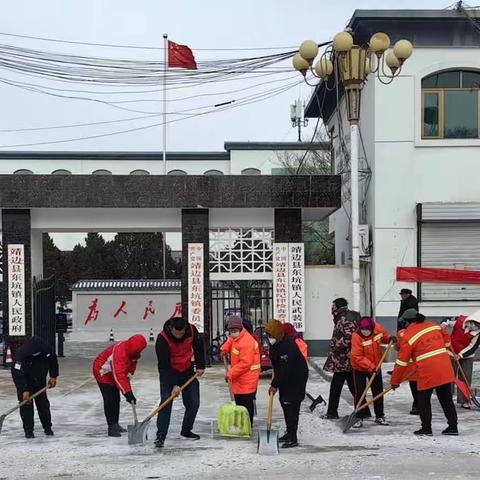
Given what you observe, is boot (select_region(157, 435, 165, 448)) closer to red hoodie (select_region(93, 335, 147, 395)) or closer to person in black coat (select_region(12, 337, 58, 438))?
red hoodie (select_region(93, 335, 147, 395))

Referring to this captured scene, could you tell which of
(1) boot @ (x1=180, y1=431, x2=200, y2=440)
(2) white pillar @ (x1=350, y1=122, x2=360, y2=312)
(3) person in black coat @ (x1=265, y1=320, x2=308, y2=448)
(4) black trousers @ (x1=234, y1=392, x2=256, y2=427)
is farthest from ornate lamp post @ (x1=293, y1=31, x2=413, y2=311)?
(1) boot @ (x1=180, y1=431, x2=200, y2=440)

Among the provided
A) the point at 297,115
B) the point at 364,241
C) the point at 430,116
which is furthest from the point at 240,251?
the point at 297,115

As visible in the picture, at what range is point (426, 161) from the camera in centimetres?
1520

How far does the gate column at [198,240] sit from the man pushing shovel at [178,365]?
6352 mm

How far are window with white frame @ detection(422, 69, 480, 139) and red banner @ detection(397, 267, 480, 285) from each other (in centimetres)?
300

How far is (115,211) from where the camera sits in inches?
592

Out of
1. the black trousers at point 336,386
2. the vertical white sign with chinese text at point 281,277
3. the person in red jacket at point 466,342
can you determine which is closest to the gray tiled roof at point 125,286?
the vertical white sign with chinese text at point 281,277

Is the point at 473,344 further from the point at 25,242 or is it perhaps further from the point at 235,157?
the point at 235,157

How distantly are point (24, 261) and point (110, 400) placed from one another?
7.28 metres

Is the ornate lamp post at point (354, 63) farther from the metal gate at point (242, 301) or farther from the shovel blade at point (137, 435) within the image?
the shovel blade at point (137, 435)

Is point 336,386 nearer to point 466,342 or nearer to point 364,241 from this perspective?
point 466,342

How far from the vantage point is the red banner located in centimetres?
1519

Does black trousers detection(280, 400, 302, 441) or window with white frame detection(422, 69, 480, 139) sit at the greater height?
window with white frame detection(422, 69, 480, 139)

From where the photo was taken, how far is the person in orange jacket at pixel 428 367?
7.88m
